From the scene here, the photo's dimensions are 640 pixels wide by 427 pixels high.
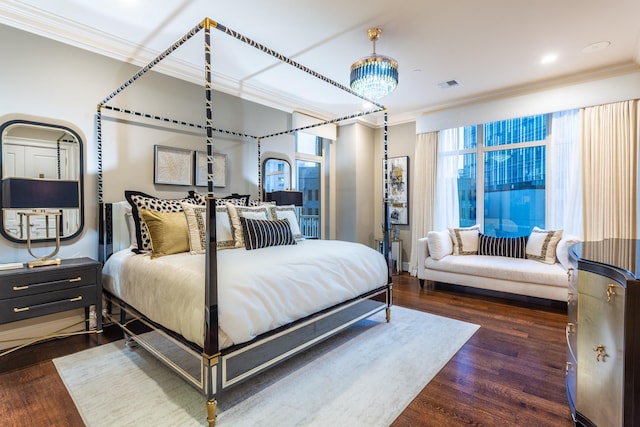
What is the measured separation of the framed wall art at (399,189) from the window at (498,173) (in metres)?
0.65

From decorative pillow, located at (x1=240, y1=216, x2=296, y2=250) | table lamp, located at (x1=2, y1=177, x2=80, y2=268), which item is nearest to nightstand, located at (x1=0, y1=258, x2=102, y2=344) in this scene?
table lamp, located at (x1=2, y1=177, x2=80, y2=268)

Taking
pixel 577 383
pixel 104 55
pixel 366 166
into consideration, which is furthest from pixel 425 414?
pixel 366 166

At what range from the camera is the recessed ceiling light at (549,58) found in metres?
3.37

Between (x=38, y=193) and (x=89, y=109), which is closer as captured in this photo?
(x=38, y=193)

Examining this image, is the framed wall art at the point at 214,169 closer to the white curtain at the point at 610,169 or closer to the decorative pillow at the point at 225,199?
the decorative pillow at the point at 225,199

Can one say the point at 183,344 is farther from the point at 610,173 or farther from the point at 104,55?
the point at 610,173

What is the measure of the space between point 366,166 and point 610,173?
342cm

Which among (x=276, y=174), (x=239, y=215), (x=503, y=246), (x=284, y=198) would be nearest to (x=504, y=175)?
(x=503, y=246)

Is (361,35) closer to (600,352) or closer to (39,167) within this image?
(600,352)

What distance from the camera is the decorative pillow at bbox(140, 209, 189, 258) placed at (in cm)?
261

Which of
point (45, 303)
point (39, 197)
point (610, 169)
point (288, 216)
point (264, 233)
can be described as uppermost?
point (610, 169)

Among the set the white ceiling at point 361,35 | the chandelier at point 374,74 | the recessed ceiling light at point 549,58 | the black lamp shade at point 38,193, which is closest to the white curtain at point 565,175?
the white ceiling at point 361,35

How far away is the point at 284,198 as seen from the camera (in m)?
4.39

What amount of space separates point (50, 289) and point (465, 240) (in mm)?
4756
